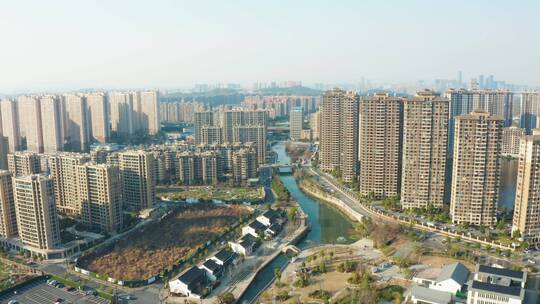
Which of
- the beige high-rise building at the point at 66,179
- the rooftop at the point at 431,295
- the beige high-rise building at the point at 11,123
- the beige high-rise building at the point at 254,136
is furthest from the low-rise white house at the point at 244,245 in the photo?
the beige high-rise building at the point at 11,123

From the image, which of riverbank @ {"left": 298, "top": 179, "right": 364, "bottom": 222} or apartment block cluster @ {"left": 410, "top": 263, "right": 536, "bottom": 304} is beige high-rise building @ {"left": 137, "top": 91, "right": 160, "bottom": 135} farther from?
apartment block cluster @ {"left": 410, "top": 263, "right": 536, "bottom": 304}

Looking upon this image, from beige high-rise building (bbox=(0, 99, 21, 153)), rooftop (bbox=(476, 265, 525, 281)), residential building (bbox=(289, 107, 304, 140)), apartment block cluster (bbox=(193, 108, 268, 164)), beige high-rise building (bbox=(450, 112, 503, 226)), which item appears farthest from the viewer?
residential building (bbox=(289, 107, 304, 140))

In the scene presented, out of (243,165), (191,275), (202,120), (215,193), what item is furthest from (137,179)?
(202,120)

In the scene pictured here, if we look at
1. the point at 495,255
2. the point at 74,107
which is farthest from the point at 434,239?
the point at 74,107

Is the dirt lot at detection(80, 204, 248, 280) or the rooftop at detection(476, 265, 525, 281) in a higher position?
the rooftop at detection(476, 265, 525, 281)

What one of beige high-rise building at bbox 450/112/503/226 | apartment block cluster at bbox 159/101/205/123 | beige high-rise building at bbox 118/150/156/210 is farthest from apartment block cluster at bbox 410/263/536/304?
apartment block cluster at bbox 159/101/205/123

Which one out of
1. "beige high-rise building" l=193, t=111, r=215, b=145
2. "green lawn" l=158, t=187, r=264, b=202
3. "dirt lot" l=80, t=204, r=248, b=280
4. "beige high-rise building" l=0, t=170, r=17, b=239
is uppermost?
"beige high-rise building" l=193, t=111, r=215, b=145
